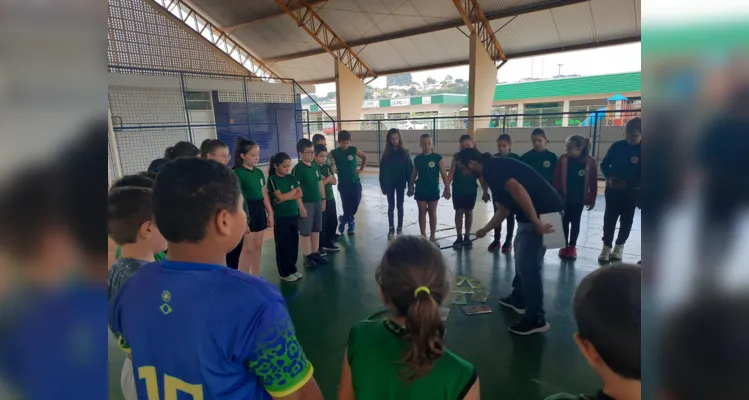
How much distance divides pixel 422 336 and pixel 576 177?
3895 mm

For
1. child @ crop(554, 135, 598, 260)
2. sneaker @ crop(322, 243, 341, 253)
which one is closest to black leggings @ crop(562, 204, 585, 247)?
child @ crop(554, 135, 598, 260)

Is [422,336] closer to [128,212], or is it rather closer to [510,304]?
[128,212]

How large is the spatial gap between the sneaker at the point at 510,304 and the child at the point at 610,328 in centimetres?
259

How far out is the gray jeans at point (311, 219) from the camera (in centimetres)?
436

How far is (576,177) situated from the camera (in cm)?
430

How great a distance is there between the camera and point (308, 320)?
322 centimetres

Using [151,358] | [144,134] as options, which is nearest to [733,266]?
[151,358]

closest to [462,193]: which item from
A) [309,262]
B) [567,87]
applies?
[309,262]

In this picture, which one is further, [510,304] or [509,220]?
[509,220]

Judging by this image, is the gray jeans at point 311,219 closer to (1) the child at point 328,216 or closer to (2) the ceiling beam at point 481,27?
(1) the child at point 328,216

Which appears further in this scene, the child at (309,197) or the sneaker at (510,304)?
the child at (309,197)

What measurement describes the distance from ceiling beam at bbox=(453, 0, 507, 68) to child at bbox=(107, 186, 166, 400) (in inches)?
418

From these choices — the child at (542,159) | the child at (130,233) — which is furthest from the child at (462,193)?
the child at (130,233)

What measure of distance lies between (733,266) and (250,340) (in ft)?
2.64
